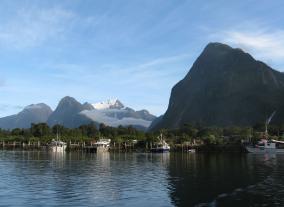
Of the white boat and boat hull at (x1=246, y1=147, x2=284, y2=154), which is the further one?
the white boat

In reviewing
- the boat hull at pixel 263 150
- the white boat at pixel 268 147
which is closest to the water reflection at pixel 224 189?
the boat hull at pixel 263 150

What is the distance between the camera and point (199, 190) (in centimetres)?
5572

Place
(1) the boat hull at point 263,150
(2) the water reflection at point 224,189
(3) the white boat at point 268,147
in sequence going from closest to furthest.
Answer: (2) the water reflection at point 224,189 → (1) the boat hull at point 263,150 → (3) the white boat at point 268,147

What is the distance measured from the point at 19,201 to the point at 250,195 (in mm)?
26413

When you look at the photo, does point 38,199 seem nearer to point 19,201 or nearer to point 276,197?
point 19,201

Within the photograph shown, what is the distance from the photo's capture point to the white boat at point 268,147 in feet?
620

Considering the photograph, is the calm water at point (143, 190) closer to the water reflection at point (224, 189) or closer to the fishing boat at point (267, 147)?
the water reflection at point (224, 189)

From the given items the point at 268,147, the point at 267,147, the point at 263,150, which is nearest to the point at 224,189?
the point at 263,150

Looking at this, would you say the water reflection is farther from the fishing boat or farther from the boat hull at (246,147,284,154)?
the fishing boat

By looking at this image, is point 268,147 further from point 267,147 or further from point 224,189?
point 224,189

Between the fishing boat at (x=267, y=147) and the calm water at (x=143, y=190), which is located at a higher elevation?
the fishing boat at (x=267, y=147)

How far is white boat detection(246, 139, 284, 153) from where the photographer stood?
7441 inches

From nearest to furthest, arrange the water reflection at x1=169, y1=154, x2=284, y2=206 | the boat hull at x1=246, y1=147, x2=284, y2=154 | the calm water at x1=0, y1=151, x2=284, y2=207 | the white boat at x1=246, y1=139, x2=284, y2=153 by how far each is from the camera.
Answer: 1. the calm water at x1=0, y1=151, x2=284, y2=207
2. the water reflection at x1=169, y1=154, x2=284, y2=206
3. the boat hull at x1=246, y1=147, x2=284, y2=154
4. the white boat at x1=246, y1=139, x2=284, y2=153

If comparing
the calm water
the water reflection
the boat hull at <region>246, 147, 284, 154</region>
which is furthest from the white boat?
the calm water
